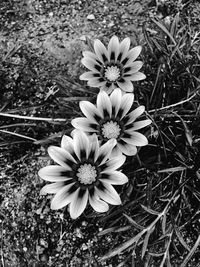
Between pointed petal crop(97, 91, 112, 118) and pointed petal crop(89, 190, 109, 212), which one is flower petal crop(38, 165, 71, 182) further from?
pointed petal crop(97, 91, 112, 118)

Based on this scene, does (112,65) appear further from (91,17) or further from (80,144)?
(91,17)

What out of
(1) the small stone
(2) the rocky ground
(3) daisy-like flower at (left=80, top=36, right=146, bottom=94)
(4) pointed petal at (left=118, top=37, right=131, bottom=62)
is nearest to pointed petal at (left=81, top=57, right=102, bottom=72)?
(3) daisy-like flower at (left=80, top=36, right=146, bottom=94)

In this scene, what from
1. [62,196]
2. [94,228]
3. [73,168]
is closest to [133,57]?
[73,168]

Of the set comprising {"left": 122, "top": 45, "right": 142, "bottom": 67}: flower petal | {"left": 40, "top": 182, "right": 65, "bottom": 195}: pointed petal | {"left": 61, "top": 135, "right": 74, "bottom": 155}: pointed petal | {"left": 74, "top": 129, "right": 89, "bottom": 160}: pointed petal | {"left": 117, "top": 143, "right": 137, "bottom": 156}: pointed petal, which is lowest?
{"left": 40, "top": 182, "right": 65, "bottom": 195}: pointed petal

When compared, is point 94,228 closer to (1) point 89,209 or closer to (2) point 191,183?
(1) point 89,209

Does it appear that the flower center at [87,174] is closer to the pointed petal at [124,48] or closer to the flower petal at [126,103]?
the flower petal at [126,103]

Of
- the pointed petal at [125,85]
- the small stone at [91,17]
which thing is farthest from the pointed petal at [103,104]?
the small stone at [91,17]
